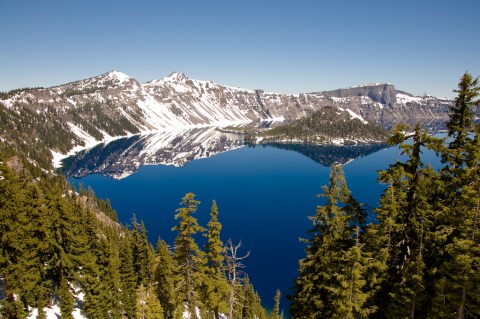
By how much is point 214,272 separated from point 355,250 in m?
14.0

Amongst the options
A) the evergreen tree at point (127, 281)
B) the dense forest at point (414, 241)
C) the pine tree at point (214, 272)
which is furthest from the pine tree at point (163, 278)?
the dense forest at point (414, 241)

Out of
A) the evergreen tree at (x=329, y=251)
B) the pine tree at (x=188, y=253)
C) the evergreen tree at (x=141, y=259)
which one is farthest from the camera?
the evergreen tree at (x=141, y=259)

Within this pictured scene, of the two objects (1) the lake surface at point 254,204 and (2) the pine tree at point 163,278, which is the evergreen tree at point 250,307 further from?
(1) the lake surface at point 254,204

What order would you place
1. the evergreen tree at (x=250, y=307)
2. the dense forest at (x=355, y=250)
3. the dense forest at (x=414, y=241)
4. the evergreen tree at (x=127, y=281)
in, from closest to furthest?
the dense forest at (x=414, y=241) < the dense forest at (x=355, y=250) < the evergreen tree at (x=127, y=281) < the evergreen tree at (x=250, y=307)

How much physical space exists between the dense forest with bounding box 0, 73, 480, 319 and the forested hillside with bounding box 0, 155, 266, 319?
0.16m

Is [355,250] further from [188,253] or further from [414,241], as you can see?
[188,253]

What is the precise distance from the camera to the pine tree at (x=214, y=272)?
2867 cm

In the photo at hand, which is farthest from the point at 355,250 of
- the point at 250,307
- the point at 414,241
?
the point at 250,307

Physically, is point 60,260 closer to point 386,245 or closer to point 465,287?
point 386,245

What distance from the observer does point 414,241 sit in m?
22.6

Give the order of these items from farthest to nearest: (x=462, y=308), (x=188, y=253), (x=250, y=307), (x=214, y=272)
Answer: (x=250, y=307)
(x=214, y=272)
(x=188, y=253)
(x=462, y=308)

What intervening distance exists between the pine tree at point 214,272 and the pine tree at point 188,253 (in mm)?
885

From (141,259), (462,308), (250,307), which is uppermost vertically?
(462,308)

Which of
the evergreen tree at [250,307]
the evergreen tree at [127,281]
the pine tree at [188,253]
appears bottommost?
the evergreen tree at [250,307]
